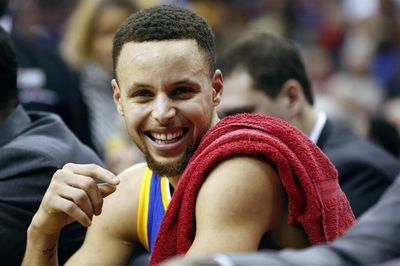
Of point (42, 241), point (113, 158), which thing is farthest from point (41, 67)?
point (42, 241)

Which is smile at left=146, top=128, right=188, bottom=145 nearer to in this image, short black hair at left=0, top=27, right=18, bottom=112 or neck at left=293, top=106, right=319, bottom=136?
short black hair at left=0, top=27, right=18, bottom=112

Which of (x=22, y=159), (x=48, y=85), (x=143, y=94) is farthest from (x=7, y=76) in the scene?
(x=48, y=85)

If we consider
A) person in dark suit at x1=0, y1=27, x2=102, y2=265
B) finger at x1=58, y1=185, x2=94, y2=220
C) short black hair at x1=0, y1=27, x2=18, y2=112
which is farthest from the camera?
short black hair at x1=0, y1=27, x2=18, y2=112

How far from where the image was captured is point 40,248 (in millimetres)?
2906

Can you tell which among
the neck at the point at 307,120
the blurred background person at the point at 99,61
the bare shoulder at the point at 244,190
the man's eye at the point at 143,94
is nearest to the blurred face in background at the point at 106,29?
the blurred background person at the point at 99,61

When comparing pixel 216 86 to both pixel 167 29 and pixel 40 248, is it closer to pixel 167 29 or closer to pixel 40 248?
pixel 167 29

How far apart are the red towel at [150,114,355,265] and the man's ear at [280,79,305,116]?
68.4 inches

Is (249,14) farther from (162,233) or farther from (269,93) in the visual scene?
(162,233)

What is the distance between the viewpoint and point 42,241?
2881 millimetres

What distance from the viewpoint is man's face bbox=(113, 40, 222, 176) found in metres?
2.71

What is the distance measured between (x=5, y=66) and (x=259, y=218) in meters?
1.50

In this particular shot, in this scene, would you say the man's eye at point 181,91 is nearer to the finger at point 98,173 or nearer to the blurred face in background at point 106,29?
the finger at point 98,173

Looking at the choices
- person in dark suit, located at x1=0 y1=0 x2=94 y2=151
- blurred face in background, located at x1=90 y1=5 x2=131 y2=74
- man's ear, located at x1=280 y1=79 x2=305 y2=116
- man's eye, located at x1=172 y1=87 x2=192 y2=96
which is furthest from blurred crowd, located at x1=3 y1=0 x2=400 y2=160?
man's eye, located at x1=172 y1=87 x2=192 y2=96

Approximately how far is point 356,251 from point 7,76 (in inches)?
86.1
